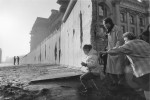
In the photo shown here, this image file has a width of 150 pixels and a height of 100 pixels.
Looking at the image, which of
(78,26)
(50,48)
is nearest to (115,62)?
(78,26)

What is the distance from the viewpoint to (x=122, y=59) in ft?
8.75

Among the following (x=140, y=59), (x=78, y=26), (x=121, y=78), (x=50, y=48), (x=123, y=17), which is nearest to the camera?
(x=140, y=59)

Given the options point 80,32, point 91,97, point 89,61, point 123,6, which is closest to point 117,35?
point 89,61

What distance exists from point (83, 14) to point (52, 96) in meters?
3.75

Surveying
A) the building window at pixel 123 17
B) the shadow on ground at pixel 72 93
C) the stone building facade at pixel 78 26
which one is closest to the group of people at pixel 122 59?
the shadow on ground at pixel 72 93

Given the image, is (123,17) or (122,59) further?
(123,17)

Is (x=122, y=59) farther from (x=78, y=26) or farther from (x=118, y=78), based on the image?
(x=78, y=26)

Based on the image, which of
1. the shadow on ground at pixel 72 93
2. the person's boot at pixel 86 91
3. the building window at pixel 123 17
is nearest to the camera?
the shadow on ground at pixel 72 93

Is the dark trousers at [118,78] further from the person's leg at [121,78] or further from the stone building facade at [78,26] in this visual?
the stone building facade at [78,26]

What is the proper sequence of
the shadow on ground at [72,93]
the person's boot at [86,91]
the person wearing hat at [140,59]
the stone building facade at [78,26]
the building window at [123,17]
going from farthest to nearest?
the building window at [123,17] < the stone building facade at [78,26] < the person's boot at [86,91] < the shadow on ground at [72,93] < the person wearing hat at [140,59]

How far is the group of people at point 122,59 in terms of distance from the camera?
1.91 meters

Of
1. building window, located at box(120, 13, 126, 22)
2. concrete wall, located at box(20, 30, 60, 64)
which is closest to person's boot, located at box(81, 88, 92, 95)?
concrete wall, located at box(20, 30, 60, 64)

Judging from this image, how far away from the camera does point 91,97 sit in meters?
2.45

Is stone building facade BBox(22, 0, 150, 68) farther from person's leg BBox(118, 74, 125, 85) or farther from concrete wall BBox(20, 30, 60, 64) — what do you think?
person's leg BBox(118, 74, 125, 85)
